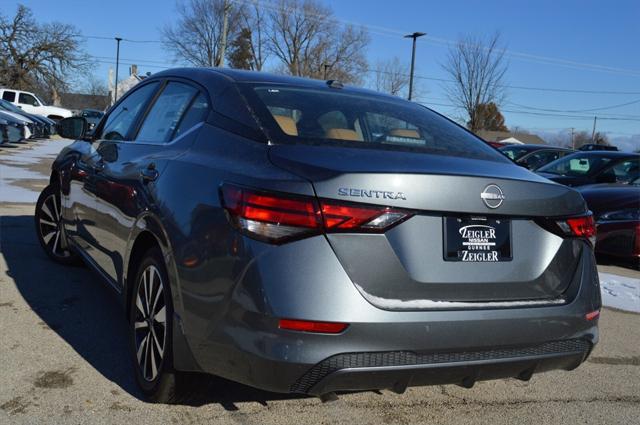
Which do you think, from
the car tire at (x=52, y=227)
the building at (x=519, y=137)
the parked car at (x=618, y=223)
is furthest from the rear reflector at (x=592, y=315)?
the building at (x=519, y=137)

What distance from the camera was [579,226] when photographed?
272cm

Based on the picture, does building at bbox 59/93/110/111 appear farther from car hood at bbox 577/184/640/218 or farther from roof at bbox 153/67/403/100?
roof at bbox 153/67/403/100

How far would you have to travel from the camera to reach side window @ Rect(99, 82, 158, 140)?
157 inches

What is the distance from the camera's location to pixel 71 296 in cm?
457

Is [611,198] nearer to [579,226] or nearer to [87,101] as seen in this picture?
[579,226]

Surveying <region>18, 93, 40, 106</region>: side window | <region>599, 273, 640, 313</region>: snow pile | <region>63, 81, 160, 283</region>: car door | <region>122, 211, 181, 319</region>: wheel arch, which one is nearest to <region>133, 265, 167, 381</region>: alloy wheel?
<region>122, 211, 181, 319</region>: wheel arch

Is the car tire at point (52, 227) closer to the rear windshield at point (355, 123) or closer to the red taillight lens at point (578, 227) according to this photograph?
the rear windshield at point (355, 123)

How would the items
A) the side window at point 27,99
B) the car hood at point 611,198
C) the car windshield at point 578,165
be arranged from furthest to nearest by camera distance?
the side window at point 27,99
the car windshield at point 578,165
the car hood at point 611,198

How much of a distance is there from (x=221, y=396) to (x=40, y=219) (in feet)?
11.1

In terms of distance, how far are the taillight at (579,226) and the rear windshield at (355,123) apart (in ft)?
1.68

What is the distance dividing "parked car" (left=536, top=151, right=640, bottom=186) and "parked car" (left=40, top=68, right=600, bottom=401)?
21.7 feet

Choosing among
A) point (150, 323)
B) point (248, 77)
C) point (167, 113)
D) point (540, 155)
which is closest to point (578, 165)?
point (540, 155)

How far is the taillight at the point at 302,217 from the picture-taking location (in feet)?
7.29

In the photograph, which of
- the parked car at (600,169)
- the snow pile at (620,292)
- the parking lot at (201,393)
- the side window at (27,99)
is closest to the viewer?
the parking lot at (201,393)
